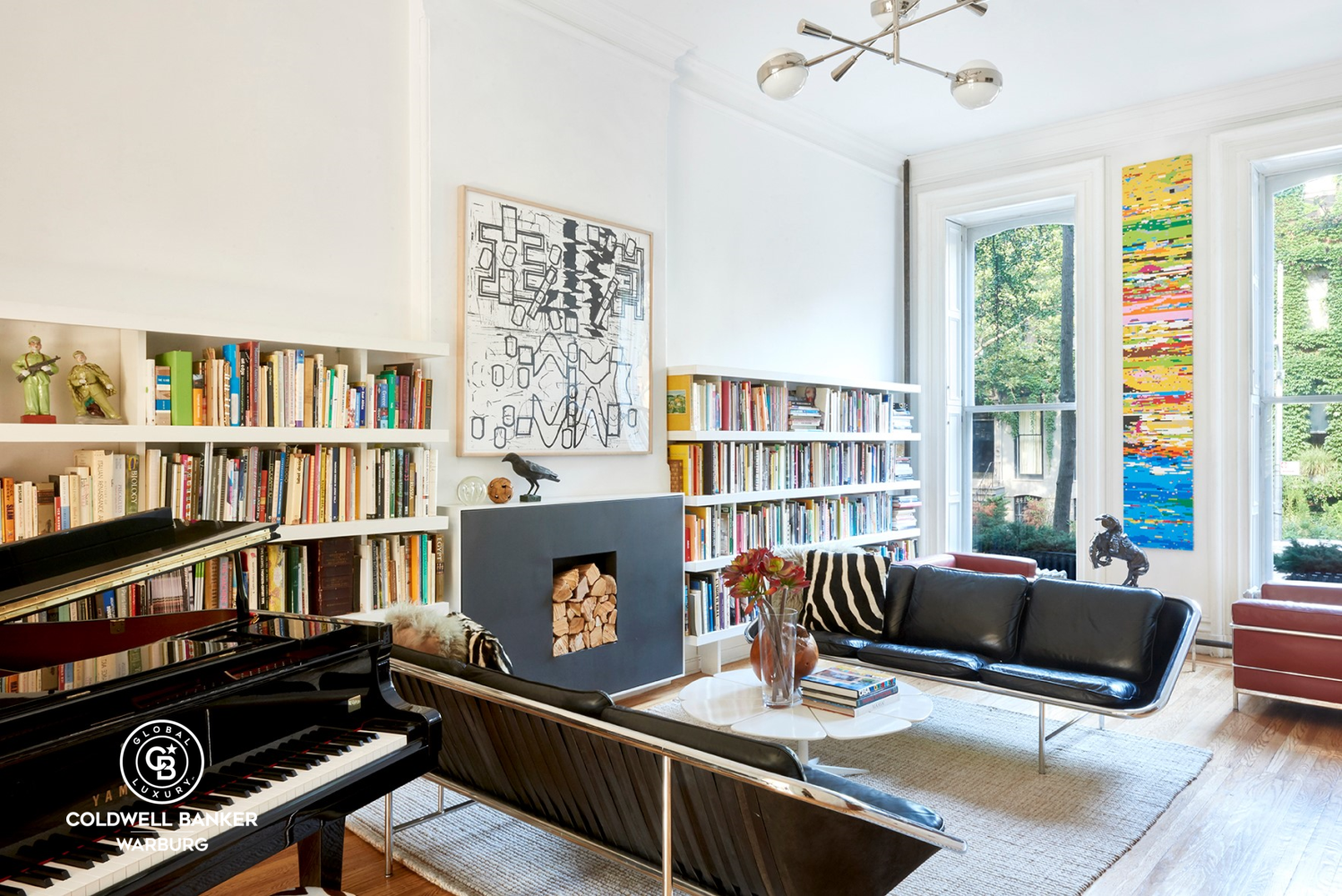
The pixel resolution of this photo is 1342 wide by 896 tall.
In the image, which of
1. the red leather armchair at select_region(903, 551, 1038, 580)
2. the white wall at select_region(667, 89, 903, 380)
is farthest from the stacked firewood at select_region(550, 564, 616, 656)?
the red leather armchair at select_region(903, 551, 1038, 580)

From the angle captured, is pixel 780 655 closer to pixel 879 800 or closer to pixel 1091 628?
pixel 879 800

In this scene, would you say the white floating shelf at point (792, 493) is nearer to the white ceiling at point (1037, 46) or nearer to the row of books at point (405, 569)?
the row of books at point (405, 569)

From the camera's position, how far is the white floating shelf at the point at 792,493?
5.04 m

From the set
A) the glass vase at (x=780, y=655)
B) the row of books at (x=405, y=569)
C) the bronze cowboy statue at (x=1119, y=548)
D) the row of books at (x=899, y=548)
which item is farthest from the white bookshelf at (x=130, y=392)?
the row of books at (x=899, y=548)

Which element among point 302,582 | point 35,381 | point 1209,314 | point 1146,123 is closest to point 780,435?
point 1209,314

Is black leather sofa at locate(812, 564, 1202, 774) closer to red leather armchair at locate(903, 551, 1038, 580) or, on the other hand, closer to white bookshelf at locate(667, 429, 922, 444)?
red leather armchair at locate(903, 551, 1038, 580)

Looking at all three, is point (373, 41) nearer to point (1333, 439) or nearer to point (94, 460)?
point (94, 460)

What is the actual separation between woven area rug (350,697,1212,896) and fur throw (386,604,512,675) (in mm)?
648

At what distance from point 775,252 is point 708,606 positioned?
2.46 m

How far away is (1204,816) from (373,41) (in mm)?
4483

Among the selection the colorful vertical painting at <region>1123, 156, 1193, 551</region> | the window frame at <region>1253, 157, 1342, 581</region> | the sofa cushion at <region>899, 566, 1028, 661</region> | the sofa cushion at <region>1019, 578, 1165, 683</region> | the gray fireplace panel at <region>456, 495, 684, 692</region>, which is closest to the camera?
the sofa cushion at <region>1019, 578, 1165, 683</region>

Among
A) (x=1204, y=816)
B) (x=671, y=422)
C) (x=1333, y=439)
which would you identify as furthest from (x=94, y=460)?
(x=1333, y=439)

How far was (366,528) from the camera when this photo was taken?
3.49 metres

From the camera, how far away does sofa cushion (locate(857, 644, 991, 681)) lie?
151 inches
